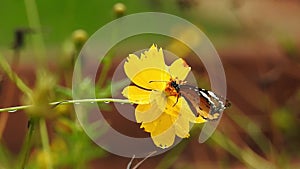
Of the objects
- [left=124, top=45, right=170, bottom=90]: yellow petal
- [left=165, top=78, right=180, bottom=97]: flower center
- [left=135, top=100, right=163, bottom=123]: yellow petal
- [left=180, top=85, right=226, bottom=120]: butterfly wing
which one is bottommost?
[left=180, top=85, right=226, bottom=120]: butterfly wing

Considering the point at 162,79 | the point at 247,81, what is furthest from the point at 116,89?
the point at 247,81

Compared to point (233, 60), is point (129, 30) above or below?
above

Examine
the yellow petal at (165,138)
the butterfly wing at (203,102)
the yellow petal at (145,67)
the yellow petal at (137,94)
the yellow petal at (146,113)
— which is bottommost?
the yellow petal at (165,138)

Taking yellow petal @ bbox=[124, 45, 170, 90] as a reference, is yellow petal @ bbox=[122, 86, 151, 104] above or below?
below

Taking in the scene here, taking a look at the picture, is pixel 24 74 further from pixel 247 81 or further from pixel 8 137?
pixel 247 81
